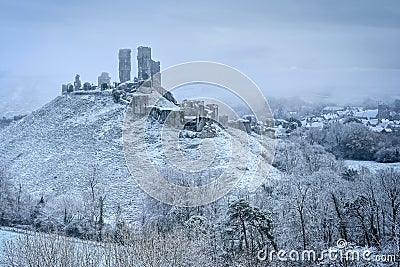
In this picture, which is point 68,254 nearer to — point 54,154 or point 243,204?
point 243,204

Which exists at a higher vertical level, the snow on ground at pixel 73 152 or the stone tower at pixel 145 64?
the stone tower at pixel 145 64

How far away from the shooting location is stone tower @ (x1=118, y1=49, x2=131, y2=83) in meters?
73.4

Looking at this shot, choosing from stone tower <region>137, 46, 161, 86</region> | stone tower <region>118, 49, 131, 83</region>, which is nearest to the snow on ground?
stone tower <region>137, 46, 161, 86</region>

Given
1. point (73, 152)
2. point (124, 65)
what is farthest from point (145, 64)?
point (73, 152)

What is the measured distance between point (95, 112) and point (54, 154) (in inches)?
412

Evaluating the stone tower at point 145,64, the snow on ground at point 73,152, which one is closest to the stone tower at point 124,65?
the stone tower at point 145,64

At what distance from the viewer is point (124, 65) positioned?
7369cm

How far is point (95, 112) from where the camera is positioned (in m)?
60.2

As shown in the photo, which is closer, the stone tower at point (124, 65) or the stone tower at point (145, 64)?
the stone tower at point (145, 64)

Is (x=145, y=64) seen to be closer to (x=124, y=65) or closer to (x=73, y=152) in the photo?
(x=124, y=65)

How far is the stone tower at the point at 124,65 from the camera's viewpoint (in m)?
73.4

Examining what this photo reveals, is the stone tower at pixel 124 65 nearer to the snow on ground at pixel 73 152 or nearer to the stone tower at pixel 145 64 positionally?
the stone tower at pixel 145 64

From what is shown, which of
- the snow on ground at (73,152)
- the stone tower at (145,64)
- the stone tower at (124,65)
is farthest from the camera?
the stone tower at (124,65)

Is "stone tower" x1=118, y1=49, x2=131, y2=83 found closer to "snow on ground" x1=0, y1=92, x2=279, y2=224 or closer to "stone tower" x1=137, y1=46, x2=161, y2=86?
"stone tower" x1=137, y1=46, x2=161, y2=86
